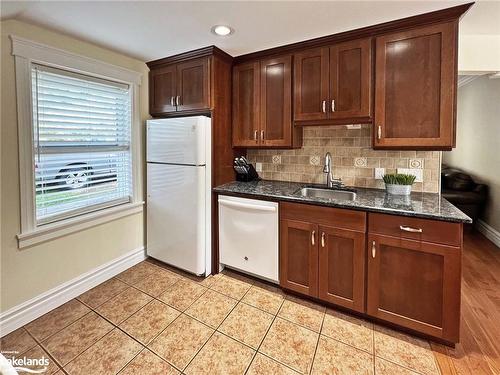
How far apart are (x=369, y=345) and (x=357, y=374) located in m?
0.28

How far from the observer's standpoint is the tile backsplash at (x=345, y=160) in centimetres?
226

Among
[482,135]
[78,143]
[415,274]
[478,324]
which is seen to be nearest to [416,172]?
[415,274]

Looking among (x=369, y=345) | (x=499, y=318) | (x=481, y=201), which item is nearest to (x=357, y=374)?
(x=369, y=345)

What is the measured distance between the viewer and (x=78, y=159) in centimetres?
233

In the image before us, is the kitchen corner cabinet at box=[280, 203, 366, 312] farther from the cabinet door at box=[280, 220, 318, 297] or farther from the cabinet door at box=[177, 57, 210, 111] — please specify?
the cabinet door at box=[177, 57, 210, 111]

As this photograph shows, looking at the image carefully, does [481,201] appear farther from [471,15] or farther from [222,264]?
[222,264]

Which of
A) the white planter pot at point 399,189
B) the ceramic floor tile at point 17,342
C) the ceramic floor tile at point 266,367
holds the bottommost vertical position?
the ceramic floor tile at point 266,367

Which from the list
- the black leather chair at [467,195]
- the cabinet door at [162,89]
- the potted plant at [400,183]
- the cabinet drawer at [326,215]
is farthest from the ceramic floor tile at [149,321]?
the black leather chair at [467,195]

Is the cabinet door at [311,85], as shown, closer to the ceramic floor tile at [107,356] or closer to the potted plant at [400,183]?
the potted plant at [400,183]

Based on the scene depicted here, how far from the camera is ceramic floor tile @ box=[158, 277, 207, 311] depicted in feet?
7.23

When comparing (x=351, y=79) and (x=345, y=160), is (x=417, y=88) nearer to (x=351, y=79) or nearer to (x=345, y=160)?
(x=351, y=79)

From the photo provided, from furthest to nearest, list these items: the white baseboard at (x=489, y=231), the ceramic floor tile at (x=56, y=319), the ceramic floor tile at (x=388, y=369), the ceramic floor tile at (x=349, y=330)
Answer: the white baseboard at (x=489, y=231) → the ceramic floor tile at (x=56, y=319) → the ceramic floor tile at (x=349, y=330) → the ceramic floor tile at (x=388, y=369)

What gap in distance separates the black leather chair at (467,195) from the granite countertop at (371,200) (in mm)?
2240

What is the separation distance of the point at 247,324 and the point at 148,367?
2.32 feet
